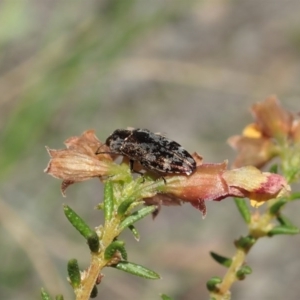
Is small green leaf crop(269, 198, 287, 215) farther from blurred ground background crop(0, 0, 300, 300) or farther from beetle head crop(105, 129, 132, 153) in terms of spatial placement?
blurred ground background crop(0, 0, 300, 300)

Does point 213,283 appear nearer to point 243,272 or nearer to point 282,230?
point 243,272

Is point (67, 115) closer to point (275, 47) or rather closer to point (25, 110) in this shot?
point (25, 110)

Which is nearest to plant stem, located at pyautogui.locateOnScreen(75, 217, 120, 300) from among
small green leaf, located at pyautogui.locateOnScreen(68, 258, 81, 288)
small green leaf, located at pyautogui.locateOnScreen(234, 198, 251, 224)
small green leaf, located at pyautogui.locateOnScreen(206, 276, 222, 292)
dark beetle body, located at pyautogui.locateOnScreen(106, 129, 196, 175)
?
small green leaf, located at pyautogui.locateOnScreen(68, 258, 81, 288)

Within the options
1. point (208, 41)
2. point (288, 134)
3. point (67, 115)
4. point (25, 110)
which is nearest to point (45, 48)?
point (25, 110)

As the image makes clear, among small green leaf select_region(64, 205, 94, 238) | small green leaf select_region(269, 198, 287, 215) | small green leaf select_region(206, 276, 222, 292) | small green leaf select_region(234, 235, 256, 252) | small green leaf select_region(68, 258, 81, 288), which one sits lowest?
small green leaf select_region(68, 258, 81, 288)

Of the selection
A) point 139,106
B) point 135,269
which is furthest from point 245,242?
point 139,106

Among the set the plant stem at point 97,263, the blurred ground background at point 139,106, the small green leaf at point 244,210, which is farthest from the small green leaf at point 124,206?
the blurred ground background at point 139,106
